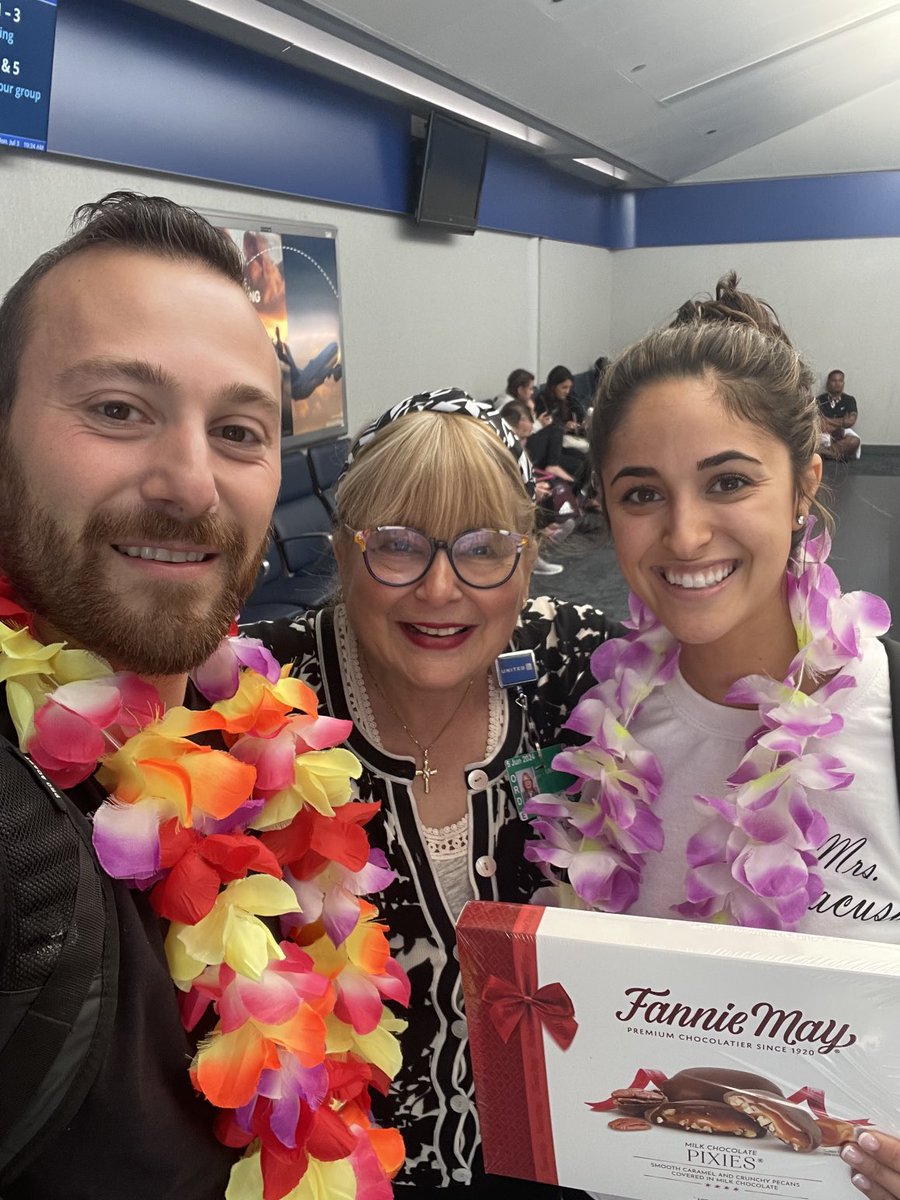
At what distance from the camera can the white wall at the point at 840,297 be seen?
522 inches

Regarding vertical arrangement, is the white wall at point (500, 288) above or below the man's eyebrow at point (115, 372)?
above

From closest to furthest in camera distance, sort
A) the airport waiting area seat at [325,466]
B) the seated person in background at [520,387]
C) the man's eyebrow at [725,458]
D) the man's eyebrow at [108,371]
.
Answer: the man's eyebrow at [108,371], the man's eyebrow at [725,458], the airport waiting area seat at [325,466], the seated person in background at [520,387]

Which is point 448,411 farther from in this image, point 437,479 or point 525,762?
point 525,762

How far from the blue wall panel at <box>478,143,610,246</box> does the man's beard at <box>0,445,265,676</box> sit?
8.93m

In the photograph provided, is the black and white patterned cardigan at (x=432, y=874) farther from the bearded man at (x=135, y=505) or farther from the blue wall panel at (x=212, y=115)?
the blue wall panel at (x=212, y=115)

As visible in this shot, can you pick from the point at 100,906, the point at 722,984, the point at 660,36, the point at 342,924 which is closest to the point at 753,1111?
the point at 722,984

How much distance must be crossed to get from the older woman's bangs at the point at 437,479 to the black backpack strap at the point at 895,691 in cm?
65

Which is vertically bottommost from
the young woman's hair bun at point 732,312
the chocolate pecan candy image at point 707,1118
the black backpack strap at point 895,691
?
the chocolate pecan candy image at point 707,1118

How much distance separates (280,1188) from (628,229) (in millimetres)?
15065

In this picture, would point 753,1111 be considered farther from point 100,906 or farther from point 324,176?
point 324,176

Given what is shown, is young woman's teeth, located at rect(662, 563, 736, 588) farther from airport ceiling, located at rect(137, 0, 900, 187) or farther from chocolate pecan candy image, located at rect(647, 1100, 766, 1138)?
airport ceiling, located at rect(137, 0, 900, 187)

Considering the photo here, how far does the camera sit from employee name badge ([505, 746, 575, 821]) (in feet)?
→ 5.08

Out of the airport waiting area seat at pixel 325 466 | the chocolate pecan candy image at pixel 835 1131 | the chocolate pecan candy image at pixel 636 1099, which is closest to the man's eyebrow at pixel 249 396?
the chocolate pecan candy image at pixel 636 1099

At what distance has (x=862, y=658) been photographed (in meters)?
1.35
